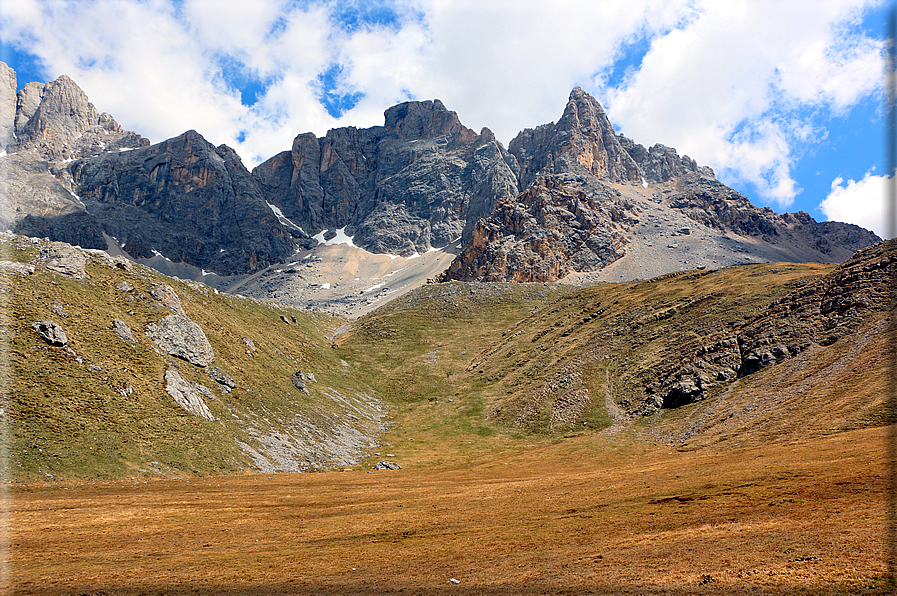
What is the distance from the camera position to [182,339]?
77.0 m

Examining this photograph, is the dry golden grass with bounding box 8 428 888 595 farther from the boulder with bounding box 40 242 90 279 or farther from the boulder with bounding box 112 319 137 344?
the boulder with bounding box 40 242 90 279

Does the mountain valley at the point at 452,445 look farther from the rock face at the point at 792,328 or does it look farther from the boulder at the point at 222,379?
the boulder at the point at 222,379

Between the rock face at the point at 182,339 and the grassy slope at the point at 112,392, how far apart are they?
1710mm

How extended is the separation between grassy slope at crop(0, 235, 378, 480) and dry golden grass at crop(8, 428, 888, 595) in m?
6.22

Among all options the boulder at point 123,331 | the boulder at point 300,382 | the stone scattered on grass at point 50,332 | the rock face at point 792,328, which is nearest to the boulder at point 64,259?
the boulder at point 123,331

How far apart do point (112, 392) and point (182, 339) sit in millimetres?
19962

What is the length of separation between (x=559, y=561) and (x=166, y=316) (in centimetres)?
7786

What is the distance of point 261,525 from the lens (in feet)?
112

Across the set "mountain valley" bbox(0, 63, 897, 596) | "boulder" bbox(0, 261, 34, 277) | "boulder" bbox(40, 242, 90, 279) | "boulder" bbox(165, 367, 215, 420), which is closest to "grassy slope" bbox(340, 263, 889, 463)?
"mountain valley" bbox(0, 63, 897, 596)

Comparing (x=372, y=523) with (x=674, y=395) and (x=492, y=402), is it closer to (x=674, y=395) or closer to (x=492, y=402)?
(x=674, y=395)

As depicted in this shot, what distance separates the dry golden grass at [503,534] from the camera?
20266 mm

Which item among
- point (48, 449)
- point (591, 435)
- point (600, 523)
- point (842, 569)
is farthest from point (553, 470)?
point (48, 449)

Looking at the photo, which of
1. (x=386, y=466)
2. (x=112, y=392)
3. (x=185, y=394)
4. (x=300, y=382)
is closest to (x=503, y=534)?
(x=386, y=466)

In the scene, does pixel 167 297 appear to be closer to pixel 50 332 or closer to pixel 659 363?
pixel 50 332
